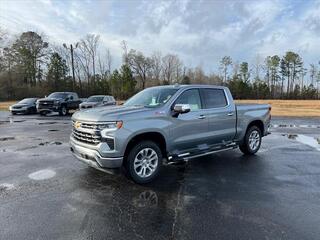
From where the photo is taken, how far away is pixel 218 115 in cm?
689

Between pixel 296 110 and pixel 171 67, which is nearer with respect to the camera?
pixel 296 110

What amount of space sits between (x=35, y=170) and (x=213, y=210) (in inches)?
168

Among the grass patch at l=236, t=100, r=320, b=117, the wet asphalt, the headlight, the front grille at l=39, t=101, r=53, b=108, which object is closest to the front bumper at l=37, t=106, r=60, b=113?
the front grille at l=39, t=101, r=53, b=108

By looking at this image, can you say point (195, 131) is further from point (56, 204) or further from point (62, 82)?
point (62, 82)

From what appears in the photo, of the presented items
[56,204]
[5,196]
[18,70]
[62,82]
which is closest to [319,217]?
[56,204]

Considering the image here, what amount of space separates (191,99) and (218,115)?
33.8 inches

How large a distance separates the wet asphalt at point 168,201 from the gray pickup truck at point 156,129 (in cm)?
48

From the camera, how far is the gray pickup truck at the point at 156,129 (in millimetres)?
5196

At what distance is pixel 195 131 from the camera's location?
6.36m

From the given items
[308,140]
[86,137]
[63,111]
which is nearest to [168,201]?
[86,137]

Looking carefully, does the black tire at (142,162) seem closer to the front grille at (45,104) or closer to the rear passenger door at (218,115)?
the rear passenger door at (218,115)

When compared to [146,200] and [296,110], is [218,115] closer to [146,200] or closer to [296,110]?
[146,200]

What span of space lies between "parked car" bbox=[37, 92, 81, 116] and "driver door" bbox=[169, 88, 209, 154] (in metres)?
Result: 20.1

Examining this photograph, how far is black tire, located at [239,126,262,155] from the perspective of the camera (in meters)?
7.96
